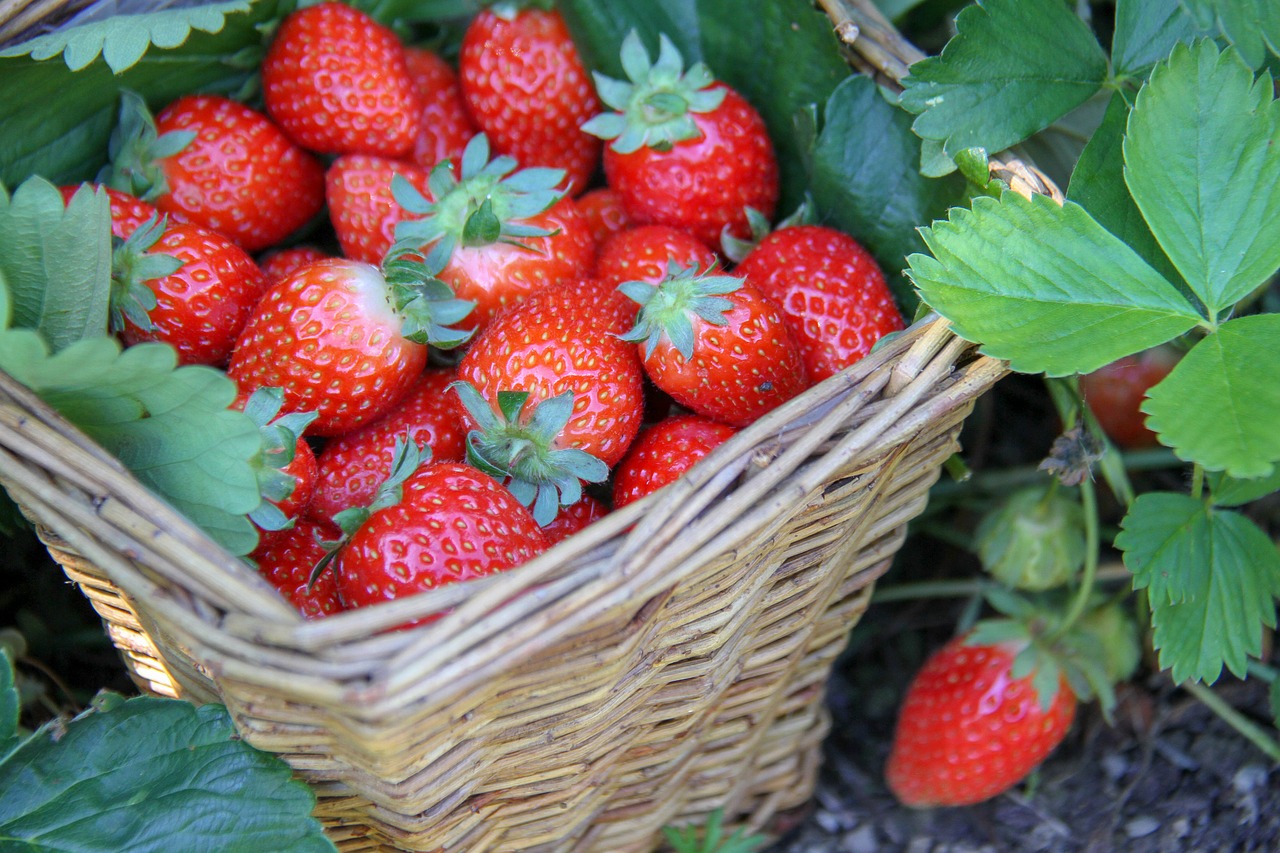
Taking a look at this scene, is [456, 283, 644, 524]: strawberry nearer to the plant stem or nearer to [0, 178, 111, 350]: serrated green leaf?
[0, 178, 111, 350]: serrated green leaf

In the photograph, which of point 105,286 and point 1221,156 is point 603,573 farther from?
point 1221,156

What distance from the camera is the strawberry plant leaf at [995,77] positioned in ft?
3.22

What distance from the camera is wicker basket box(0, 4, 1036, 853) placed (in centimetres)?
68

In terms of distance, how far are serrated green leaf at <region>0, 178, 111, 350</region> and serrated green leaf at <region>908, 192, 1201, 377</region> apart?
661 mm

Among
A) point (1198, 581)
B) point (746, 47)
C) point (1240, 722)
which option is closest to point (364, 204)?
point (746, 47)

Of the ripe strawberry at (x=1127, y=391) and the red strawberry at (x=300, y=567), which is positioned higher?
the red strawberry at (x=300, y=567)

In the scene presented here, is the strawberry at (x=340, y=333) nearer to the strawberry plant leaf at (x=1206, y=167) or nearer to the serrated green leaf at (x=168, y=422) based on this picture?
the serrated green leaf at (x=168, y=422)

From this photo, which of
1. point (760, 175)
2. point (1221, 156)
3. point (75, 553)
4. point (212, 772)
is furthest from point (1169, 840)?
point (75, 553)

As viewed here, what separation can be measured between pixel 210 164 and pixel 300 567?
478 mm

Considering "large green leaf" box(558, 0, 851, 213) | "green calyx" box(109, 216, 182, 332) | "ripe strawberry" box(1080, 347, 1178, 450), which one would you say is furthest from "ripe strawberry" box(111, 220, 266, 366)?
"ripe strawberry" box(1080, 347, 1178, 450)

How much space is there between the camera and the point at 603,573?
0.72 m

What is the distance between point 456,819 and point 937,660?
63 centimetres

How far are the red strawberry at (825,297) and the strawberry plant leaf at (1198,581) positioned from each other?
297 mm

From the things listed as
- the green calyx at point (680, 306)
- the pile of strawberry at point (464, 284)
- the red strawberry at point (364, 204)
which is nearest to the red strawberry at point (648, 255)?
the pile of strawberry at point (464, 284)
